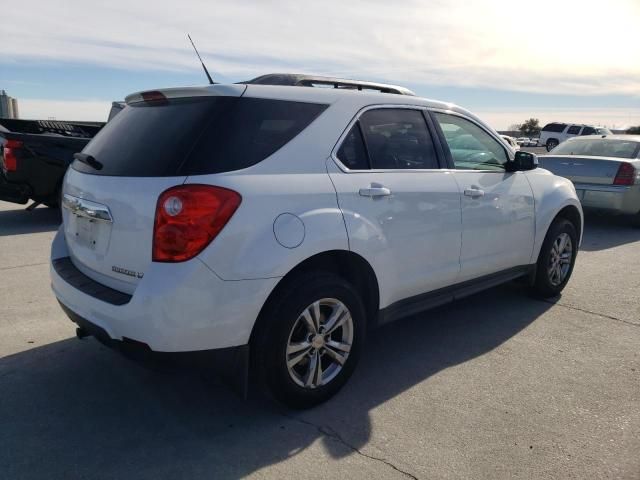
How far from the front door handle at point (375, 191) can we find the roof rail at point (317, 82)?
0.84 metres

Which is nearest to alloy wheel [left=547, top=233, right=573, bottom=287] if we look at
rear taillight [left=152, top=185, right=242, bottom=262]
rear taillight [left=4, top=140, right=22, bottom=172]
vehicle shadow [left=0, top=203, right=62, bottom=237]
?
rear taillight [left=152, top=185, right=242, bottom=262]

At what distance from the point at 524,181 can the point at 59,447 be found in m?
3.89

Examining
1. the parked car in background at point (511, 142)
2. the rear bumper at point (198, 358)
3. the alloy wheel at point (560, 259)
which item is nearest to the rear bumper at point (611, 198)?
the parked car in background at point (511, 142)

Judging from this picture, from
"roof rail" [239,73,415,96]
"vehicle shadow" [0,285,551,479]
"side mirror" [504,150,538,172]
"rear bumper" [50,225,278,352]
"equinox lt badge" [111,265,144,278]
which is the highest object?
"roof rail" [239,73,415,96]

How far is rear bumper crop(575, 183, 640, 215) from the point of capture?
8.98m

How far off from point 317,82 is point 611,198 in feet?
22.9

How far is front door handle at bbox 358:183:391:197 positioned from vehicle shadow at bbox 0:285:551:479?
1.19 m

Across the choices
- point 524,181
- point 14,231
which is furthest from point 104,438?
point 14,231

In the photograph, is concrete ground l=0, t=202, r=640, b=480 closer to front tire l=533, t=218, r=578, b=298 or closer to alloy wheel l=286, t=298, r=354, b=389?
alloy wheel l=286, t=298, r=354, b=389

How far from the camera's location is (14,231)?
7.91 meters

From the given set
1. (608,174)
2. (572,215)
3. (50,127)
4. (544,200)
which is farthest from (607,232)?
(50,127)

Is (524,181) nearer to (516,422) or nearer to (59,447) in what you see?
(516,422)

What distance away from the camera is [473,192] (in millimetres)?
4109

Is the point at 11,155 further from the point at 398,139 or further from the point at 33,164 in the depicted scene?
the point at 398,139
